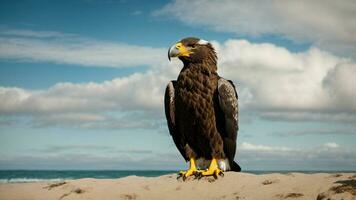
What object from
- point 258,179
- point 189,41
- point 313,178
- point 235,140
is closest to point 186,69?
point 189,41

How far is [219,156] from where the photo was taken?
1030cm

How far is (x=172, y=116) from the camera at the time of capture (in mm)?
10742

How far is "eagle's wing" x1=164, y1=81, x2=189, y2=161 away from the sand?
0.79 meters

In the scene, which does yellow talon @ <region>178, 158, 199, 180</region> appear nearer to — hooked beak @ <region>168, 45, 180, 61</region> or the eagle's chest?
the eagle's chest

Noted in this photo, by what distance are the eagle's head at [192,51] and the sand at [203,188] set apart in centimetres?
239

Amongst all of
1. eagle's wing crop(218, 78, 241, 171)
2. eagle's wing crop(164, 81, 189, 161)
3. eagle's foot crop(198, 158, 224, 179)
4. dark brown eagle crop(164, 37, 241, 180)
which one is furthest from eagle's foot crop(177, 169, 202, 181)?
eagle's wing crop(218, 78, 241, 171)

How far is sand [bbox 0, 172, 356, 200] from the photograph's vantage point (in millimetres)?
8168

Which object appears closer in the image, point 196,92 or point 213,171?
point 213,171

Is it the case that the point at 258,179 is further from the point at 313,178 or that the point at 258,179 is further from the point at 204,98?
the point at 204,98

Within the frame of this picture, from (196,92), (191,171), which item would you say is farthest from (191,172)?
(196,92)

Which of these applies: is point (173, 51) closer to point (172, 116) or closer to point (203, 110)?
point (203, 110)

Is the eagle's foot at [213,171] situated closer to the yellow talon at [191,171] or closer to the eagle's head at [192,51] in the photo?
the yellow talon at [191,171]

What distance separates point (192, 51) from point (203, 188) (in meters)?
2.80

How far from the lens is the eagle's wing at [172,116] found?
10.7 m
